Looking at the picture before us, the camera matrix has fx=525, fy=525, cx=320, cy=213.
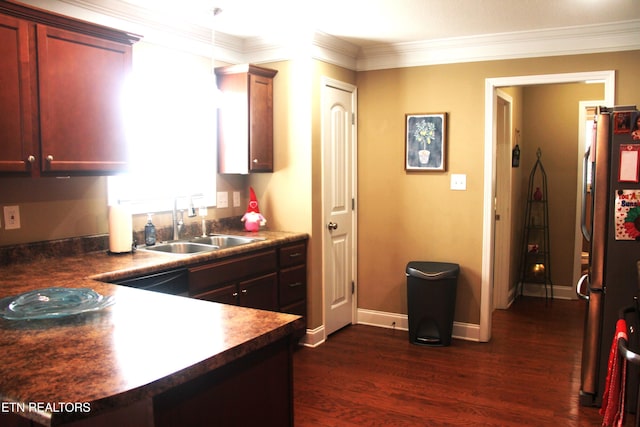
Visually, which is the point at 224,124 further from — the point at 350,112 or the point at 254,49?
the point at 350,112

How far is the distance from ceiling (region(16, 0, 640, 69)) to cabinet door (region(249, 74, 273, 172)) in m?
0.35

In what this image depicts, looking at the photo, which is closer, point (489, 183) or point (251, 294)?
point (251, 294)

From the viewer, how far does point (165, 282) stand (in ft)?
9.29

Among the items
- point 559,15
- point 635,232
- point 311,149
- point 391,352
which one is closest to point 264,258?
point 311,149

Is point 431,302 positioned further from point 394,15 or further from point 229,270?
point 394,15

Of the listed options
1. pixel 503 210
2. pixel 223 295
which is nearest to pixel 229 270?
pixel 223 295

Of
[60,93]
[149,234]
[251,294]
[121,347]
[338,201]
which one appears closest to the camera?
[121,347]

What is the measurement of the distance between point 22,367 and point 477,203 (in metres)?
3.54

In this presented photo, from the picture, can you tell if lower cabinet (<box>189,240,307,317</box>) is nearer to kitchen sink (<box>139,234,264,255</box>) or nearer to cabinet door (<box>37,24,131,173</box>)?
kitchen sink (<box>139,234,264,255</box>)

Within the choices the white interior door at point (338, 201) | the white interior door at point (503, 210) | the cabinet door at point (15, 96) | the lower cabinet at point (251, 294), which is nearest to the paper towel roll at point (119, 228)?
the lower cabinet at point (251, 294)

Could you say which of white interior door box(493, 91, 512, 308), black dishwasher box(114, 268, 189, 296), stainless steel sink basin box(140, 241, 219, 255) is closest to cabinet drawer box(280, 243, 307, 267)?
stainless steel sink basin box(140, 241, 219, 255)

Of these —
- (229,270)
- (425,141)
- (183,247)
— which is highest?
(425,141)

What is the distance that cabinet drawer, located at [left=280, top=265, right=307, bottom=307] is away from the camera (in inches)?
150

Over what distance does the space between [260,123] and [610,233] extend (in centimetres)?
246
